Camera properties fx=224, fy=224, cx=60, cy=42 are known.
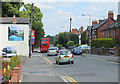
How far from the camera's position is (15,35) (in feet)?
135

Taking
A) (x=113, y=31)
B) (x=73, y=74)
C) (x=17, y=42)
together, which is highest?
(x=113, y=31)

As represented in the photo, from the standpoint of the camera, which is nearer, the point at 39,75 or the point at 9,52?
the point at 39,75

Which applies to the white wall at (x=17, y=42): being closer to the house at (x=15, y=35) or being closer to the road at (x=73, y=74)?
the house at (x=15, y=35)

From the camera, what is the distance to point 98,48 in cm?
4403

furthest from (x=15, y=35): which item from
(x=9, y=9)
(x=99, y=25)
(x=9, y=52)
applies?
(x=99, y=25)

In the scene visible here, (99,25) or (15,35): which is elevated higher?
(99,25)

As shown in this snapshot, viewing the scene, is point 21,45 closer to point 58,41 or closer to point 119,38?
point 119,38

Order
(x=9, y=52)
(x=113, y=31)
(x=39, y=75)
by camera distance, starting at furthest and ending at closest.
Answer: (x=113, y=31), (x=9, y=52), (x=39, y=75)

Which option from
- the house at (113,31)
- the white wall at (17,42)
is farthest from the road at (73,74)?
the house at (113,31)

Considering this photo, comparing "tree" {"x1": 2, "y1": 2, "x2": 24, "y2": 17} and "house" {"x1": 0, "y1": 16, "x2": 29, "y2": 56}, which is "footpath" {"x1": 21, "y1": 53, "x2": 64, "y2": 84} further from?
"tree" {"x1": 2, "y1": 2, "x2": 24, "y2": 17}

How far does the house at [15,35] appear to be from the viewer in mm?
40906

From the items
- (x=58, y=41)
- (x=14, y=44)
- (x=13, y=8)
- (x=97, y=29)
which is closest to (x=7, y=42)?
(x=14, y=44)

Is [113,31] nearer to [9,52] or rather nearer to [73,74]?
[9,52]

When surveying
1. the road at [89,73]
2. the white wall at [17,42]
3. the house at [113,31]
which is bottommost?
the road at [89,73]
